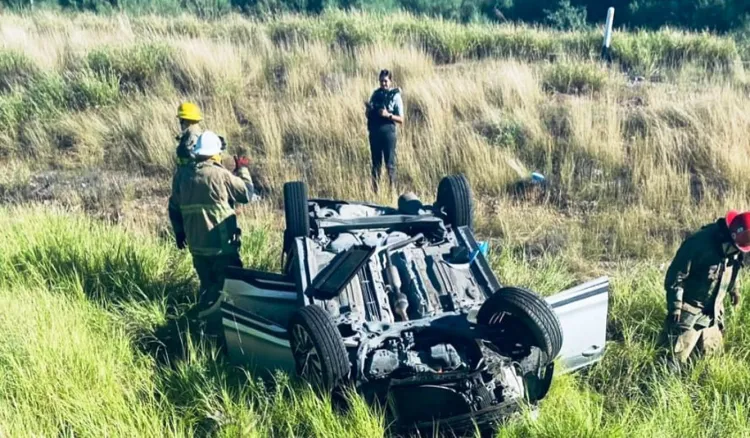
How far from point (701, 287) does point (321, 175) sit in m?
5.42

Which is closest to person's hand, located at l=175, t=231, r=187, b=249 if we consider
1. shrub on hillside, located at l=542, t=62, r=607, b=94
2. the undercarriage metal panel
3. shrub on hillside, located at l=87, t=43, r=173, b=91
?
the undercarriage metal panel

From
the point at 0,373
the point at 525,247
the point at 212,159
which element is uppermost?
the point at 212,159

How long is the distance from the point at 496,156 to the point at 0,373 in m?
6.47

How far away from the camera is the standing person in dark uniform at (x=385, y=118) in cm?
898

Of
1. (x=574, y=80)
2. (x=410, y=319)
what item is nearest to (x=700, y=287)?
(x=410, y=319)

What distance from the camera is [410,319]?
500cm

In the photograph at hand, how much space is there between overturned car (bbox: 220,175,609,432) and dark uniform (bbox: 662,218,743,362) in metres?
0.51

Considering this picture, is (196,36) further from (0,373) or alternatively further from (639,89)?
(0,373)

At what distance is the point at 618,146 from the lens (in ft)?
31.9

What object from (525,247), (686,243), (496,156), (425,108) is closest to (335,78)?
(425,108)

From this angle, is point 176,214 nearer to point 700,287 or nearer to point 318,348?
point 318,348

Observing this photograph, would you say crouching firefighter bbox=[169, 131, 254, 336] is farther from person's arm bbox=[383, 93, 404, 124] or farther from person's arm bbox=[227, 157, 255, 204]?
person's arm bbox=[383, 93, 404, 124]

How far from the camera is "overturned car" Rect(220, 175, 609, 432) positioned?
4.43 m

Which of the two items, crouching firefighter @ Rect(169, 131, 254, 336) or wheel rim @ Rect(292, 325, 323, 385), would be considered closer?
wheel rim @ Rect(292, 325, 323, 385)
